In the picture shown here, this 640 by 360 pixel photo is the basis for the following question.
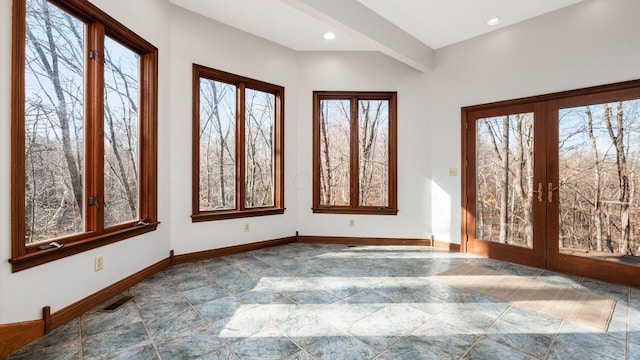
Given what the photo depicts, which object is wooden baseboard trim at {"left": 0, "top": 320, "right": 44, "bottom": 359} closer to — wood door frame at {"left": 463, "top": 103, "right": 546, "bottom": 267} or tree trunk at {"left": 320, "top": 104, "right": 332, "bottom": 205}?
tree trunk at {"left": 320, "top": 104, "right": 332, "bottom": 205}

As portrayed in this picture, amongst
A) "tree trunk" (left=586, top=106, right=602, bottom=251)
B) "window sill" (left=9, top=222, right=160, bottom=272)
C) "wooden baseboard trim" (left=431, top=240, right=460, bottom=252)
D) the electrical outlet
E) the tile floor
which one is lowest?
the tile floor

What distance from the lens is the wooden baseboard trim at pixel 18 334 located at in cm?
178

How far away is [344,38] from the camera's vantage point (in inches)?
163

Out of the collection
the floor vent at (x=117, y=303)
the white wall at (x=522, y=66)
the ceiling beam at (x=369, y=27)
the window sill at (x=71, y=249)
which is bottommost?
the floor vent at (x=117, y=303)

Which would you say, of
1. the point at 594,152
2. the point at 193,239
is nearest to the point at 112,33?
the point at 193,239

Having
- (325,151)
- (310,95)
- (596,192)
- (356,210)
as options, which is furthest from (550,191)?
(310,95)

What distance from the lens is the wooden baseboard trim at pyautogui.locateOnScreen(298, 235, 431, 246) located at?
4.53 metres

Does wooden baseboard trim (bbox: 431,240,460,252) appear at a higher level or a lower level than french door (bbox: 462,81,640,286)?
lower

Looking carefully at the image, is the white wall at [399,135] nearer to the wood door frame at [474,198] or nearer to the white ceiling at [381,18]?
the white ceiling at [381,18]

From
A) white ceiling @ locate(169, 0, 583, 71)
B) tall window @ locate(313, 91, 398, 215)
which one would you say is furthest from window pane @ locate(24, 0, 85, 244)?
tall window @ locate(313, 91, 398, 215)

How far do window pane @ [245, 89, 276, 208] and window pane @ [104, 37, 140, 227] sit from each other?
1477 mm

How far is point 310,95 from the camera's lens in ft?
15.3

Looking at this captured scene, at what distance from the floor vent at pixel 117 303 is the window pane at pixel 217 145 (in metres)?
1.41

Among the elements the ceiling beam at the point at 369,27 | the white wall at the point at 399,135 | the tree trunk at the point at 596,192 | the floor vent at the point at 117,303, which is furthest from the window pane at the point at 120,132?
the tree trunk at the point at 596,192
